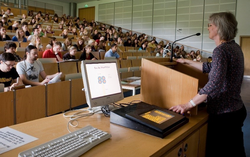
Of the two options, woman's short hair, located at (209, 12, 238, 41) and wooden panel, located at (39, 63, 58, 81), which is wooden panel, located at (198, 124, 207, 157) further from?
wooden panel, located at (39, 63, 58, 81)

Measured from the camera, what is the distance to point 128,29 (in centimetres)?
1315

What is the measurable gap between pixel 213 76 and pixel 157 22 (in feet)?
36.5

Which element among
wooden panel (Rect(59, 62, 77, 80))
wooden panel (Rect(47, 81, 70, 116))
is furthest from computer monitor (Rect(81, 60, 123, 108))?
wooden panel (Rect(59, 62, 77, 80))

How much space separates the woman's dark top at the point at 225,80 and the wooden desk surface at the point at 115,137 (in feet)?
0.51

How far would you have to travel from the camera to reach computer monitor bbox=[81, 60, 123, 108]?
129 centimetres

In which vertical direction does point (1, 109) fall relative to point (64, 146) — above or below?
below

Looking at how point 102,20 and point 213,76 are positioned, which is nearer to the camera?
point 213,76

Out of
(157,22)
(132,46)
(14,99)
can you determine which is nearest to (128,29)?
(157,22)

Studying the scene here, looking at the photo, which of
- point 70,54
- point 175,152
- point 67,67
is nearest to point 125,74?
point 67,67

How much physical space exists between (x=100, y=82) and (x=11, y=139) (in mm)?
563

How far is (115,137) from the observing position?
108 cm

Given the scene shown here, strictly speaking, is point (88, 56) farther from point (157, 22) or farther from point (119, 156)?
point (157, 22)

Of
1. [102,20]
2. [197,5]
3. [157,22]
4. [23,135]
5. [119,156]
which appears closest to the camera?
[119,156]

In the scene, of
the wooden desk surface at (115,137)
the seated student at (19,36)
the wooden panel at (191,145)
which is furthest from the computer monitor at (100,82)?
the seated student at (19,36)
